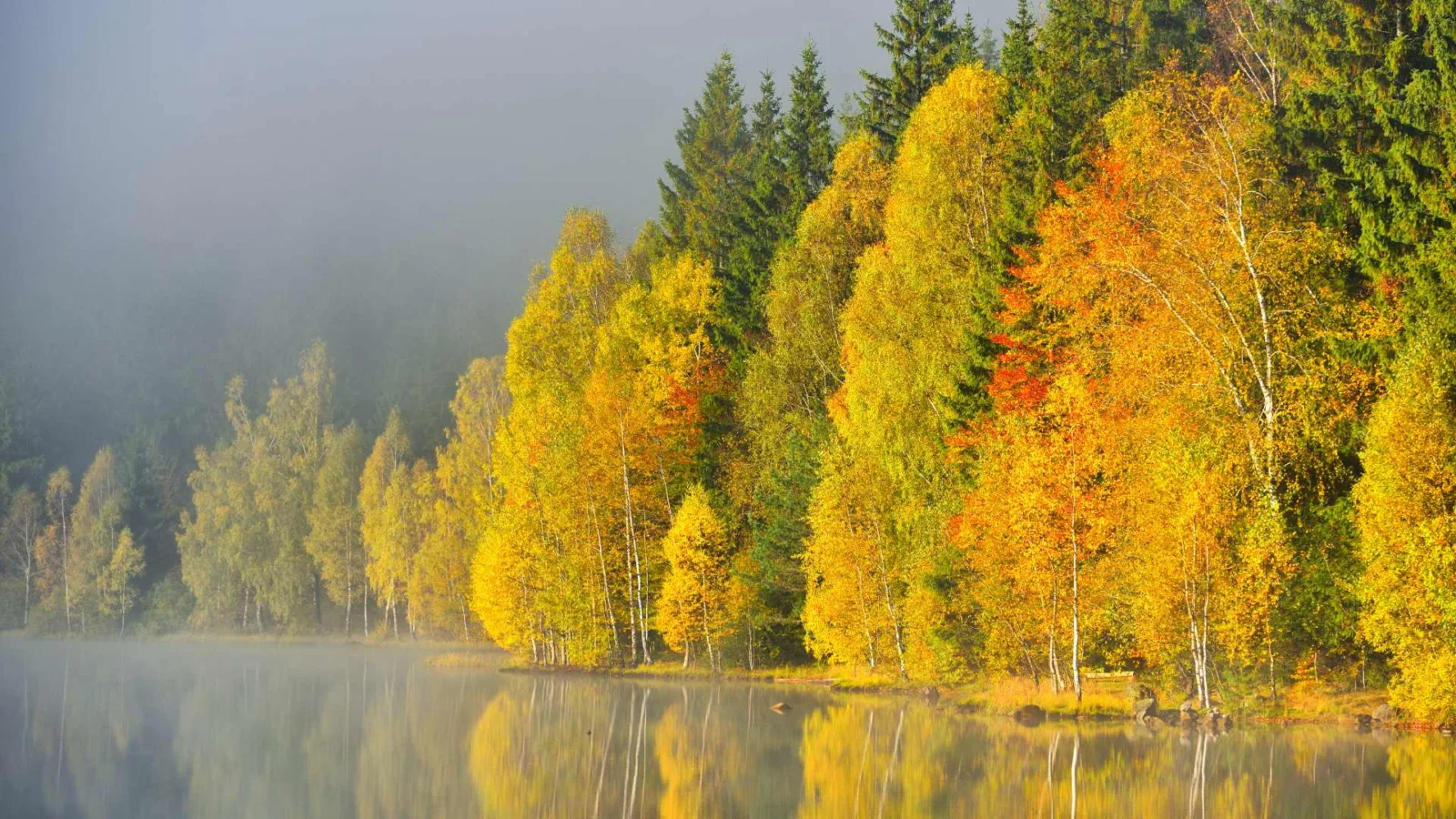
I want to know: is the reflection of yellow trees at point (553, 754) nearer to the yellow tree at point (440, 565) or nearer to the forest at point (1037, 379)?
the forest at point (1037, 379)

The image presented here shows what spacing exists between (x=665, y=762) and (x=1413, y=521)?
17.8 meters

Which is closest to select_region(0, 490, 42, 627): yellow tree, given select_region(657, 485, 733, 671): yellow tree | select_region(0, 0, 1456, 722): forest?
select_region(0, 0, 1456, 722): forest

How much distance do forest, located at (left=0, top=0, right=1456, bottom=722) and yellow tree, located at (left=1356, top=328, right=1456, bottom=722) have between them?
83 mm

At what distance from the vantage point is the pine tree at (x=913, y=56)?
60.4 metres

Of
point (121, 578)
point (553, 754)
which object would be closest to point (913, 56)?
point (553, 754)

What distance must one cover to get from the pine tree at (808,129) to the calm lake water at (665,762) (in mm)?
28936

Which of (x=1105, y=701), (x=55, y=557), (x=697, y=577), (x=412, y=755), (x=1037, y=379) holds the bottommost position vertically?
(x=412, y=755)

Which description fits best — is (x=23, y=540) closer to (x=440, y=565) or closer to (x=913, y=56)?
(x=440, y=565)

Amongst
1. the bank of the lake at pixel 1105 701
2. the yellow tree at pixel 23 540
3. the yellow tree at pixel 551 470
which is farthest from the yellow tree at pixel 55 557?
the bank of the lake at pixel 1105 701

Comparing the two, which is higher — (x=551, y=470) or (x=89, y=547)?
(x=551, y=470)

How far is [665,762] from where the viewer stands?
2836 centimetres

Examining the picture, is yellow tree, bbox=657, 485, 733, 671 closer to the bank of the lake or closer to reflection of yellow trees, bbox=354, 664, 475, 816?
the bank of the lake

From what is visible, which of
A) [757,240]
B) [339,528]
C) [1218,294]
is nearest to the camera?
[1218,294]

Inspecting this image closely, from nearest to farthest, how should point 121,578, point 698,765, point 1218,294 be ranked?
point 698,765 < point 1218,294 < point 121,578
